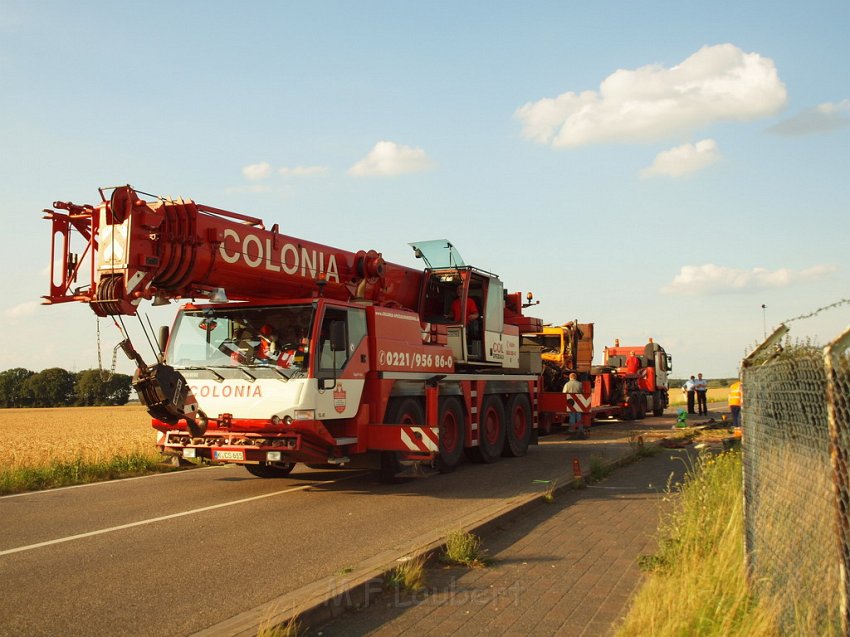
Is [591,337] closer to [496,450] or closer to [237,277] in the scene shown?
[496,450]

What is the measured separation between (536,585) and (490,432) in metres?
9.40

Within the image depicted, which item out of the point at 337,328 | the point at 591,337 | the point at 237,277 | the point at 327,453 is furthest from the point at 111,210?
the point at 591,337

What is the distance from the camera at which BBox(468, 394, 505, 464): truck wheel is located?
1512 cm

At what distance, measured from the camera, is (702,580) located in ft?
16.7

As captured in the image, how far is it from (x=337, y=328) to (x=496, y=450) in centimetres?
573

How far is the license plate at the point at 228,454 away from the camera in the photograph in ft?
35.2

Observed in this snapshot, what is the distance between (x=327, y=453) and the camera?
1108 centimetres

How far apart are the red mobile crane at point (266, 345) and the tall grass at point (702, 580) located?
5050 millimetres

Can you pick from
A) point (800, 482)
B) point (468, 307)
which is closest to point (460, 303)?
point (468, 307)

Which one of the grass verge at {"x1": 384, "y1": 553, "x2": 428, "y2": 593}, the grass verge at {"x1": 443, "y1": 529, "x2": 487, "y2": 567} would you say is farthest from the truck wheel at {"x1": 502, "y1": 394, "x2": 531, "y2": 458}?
the grass verge at {"x1": 384, "y1": 553, "x2": 428, "y2": 593}

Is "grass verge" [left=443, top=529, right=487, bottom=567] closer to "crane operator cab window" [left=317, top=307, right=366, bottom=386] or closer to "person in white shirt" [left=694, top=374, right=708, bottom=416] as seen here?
"crane operator cab window" [left=317, top=307, right=366, bottom=386]

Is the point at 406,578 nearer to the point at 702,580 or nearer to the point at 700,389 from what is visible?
the point at 702,580

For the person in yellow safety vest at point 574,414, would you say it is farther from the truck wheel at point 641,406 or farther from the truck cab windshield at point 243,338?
the truck cab windshield at point 243,338

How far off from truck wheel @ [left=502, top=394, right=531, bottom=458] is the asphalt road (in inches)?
90.0
